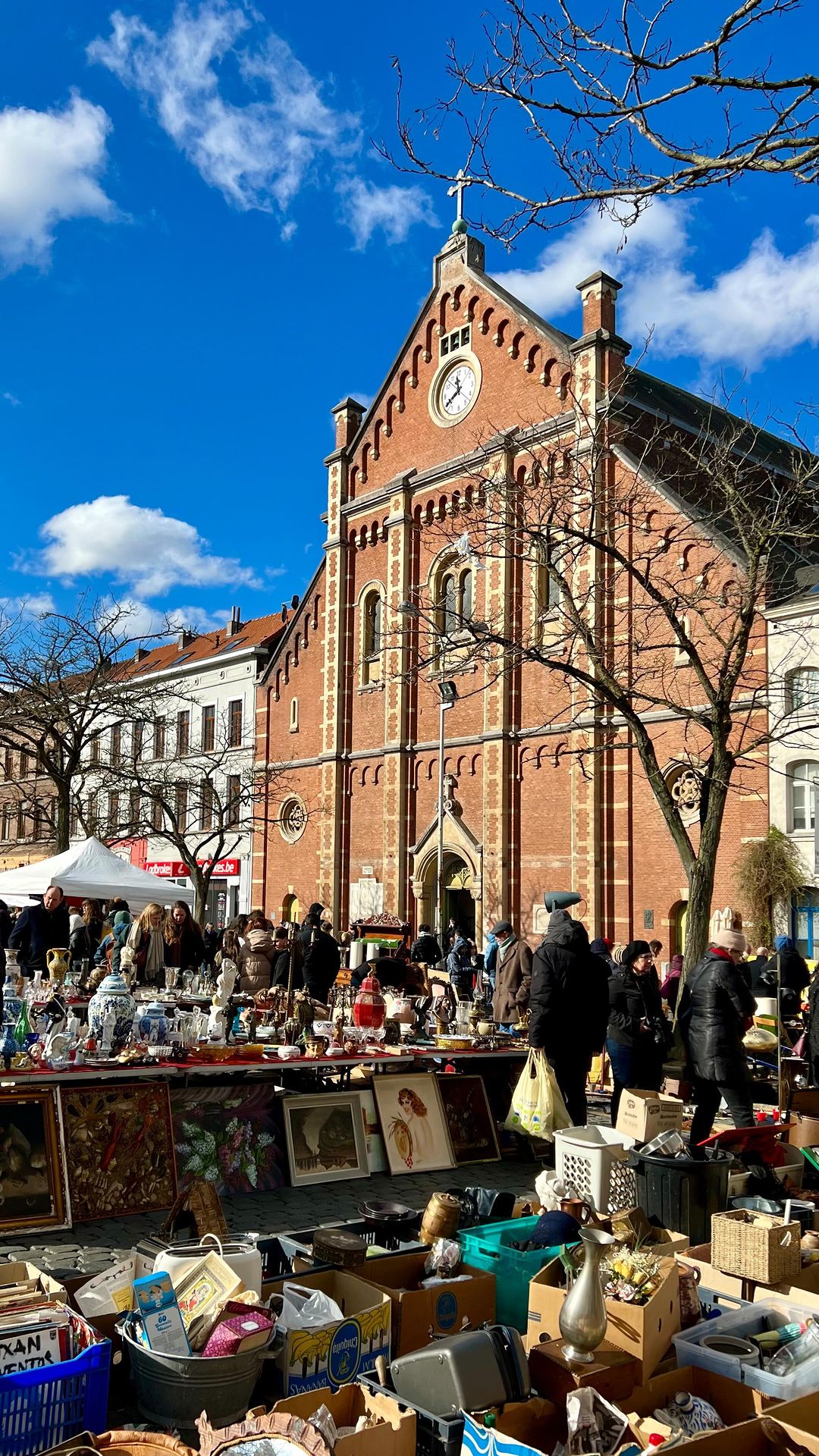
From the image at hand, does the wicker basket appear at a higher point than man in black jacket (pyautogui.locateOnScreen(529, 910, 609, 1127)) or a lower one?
lower

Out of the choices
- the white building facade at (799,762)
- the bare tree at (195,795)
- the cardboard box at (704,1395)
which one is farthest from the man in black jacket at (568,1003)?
the bare tree at (195,795)

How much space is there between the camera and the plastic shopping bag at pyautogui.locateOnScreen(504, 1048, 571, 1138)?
7539 mm

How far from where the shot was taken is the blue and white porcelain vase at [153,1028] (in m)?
7.36

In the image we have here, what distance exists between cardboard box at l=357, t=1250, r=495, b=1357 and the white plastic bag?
0.70ft

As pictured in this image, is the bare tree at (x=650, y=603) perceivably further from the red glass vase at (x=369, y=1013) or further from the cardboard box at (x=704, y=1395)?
the cardboard box at (x=704, y=1395)

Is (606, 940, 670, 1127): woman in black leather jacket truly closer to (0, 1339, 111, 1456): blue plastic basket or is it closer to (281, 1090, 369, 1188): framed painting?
(281, 1090, 369, 1188): framed painting

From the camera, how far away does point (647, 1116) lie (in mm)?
7250

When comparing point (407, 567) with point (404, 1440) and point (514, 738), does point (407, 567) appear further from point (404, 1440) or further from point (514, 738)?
point (404, 1440)

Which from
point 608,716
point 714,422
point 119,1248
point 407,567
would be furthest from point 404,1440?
point 714,422

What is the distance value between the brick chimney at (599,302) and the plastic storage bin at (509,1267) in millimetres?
19742

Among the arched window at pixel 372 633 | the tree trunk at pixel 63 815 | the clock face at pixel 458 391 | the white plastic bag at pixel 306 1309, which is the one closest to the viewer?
the white plastic bag at pixel 306 1309

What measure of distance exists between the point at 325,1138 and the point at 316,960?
4.76m

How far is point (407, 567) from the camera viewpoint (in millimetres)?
26078

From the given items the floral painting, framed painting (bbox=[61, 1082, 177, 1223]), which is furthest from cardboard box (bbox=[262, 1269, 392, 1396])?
the floral painting
